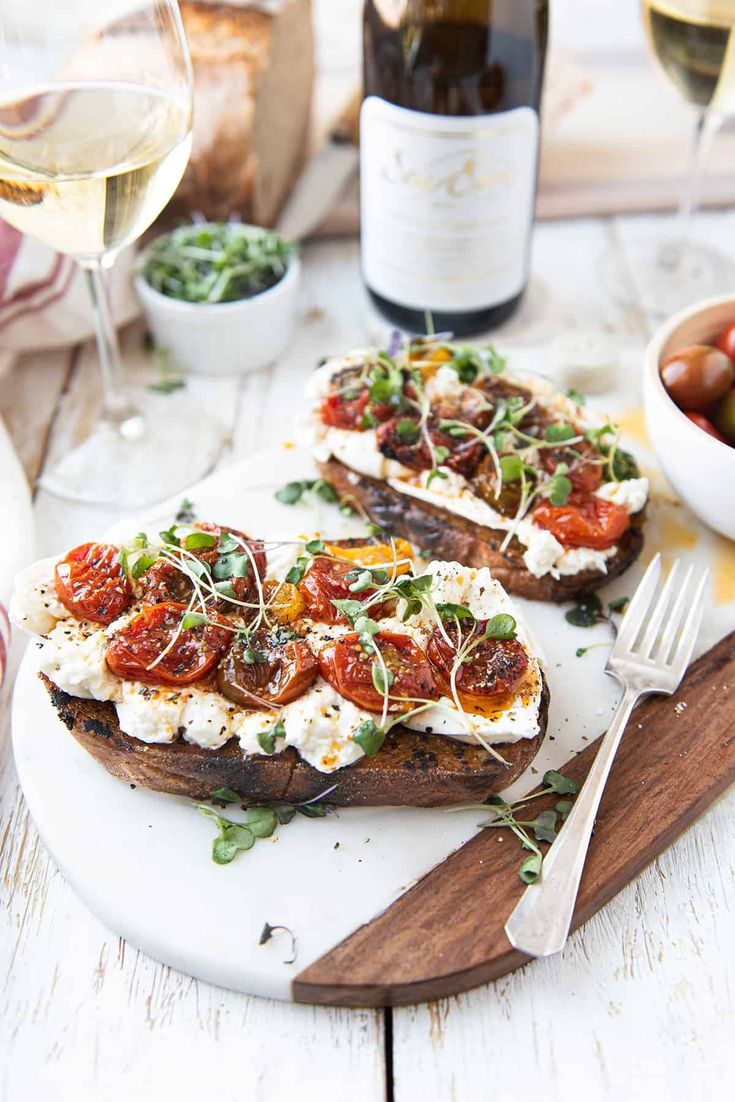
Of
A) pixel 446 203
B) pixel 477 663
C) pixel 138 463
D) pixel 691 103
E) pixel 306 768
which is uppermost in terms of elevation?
pixel 691 103

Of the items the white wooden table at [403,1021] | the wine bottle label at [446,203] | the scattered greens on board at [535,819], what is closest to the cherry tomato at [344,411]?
the wine bottle label at [446,203]

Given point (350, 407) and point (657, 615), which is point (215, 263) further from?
point (657, 615)

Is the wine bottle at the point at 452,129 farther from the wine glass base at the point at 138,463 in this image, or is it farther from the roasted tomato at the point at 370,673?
the roasted tomato at the point at 370,673

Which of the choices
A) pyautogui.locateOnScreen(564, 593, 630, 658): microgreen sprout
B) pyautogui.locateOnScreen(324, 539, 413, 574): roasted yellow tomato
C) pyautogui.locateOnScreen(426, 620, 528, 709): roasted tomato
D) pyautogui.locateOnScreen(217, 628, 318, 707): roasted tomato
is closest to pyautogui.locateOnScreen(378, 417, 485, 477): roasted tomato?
pyautogui.locateOnScreen(324, 539, 413, 574): roasted yellow tomato

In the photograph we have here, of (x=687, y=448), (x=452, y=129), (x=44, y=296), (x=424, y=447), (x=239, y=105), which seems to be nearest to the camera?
(x=687, y=448)

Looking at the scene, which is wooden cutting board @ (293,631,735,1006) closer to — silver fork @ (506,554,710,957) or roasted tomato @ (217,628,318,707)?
silver fork @ (506,554,710,957)

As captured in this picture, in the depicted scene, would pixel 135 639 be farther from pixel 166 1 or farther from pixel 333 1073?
pixel 166 1

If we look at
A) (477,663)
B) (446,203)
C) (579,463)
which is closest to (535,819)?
(477,663)
